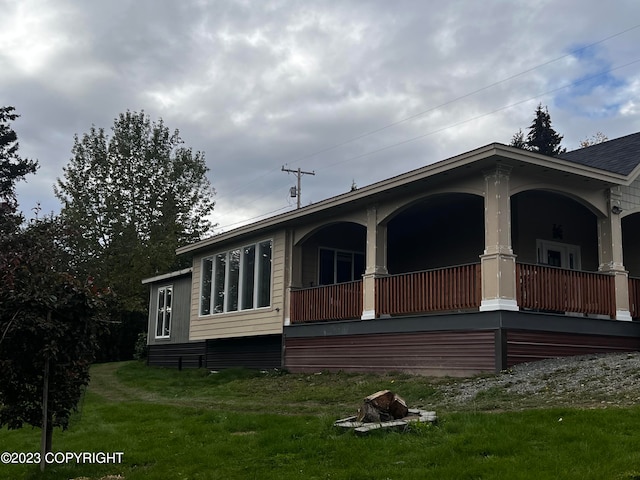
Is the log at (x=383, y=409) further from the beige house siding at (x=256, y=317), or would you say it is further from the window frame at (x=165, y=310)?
the window frame at (x=165, y=310)

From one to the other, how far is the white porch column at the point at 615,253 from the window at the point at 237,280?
784 centimetres

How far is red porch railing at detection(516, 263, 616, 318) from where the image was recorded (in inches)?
473

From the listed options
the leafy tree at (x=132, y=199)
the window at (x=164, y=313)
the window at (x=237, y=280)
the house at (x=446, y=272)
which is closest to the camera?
the house at (x=446, y=272)

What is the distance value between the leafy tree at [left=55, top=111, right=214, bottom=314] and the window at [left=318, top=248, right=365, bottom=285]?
17.9m

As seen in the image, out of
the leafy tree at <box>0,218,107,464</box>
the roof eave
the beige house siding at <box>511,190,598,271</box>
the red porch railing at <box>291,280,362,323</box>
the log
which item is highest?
the roof eave

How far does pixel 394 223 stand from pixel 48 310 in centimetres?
1088

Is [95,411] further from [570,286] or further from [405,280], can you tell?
[570,286]

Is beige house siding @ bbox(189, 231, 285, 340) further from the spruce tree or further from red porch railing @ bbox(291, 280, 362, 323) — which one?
the spruce tree

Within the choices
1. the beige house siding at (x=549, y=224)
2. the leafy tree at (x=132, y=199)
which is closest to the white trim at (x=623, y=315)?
the beige house siding at (x=549, y=224)

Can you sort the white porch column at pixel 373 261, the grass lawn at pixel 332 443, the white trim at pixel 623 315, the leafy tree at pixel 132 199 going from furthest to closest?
the leafy tree at pixel 132 199 < the white porch column at pixel 373 261 < the white trim at pixel 623 315 < the grass lawn at pixel 332 443

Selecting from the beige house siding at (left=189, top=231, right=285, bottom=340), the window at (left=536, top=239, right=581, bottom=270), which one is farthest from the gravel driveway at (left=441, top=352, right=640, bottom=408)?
the beige house siding at (left=189, top=231, right=285, bottom=340)

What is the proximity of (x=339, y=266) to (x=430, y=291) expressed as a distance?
214 inches

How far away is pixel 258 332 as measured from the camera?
1756 cm

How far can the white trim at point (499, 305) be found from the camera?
11398 mm
